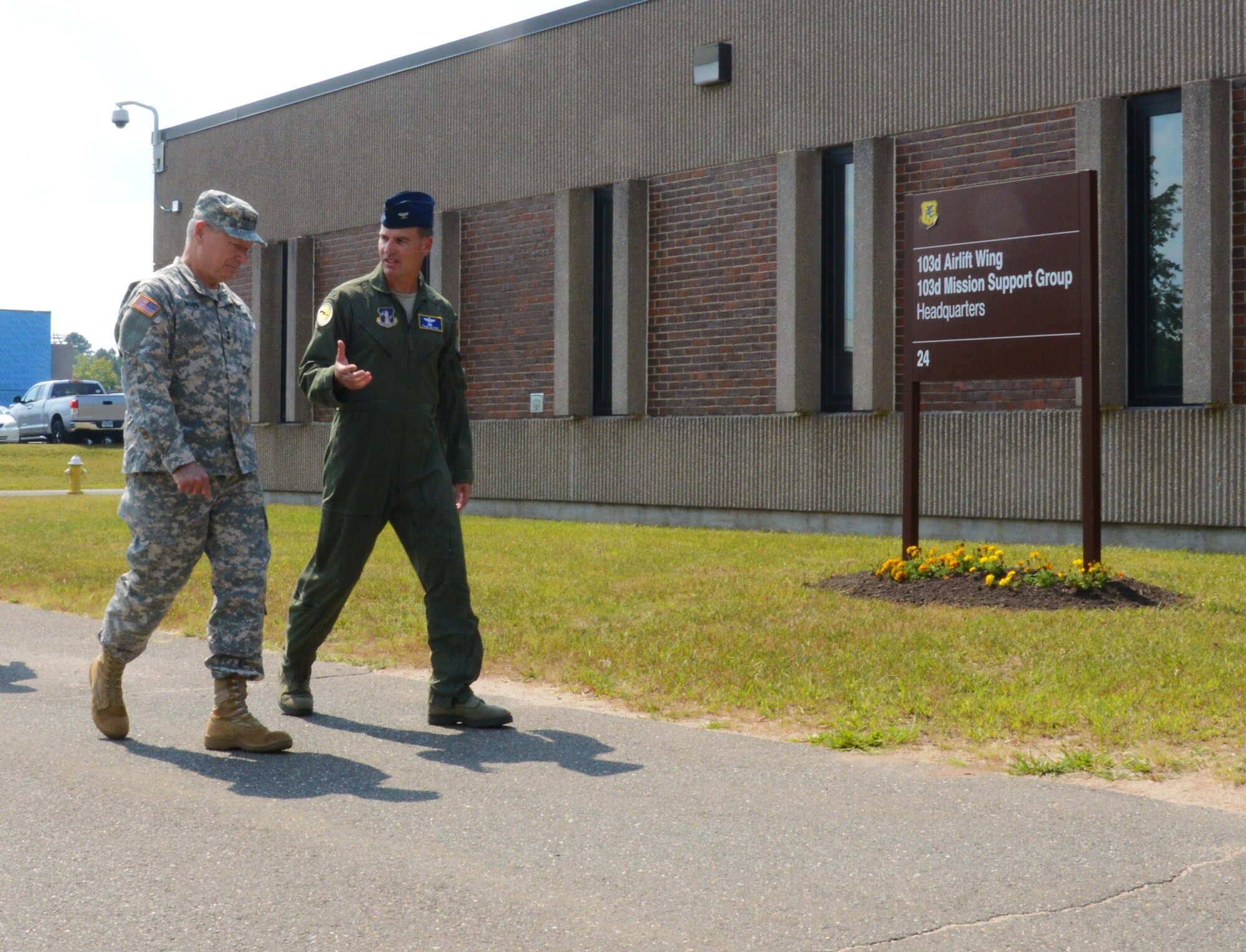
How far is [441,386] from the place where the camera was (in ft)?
20.9

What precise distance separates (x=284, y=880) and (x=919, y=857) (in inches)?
68.8

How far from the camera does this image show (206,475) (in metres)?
5.40

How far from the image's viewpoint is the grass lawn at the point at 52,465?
3059cm

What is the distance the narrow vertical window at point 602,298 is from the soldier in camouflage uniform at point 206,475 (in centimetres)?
1267

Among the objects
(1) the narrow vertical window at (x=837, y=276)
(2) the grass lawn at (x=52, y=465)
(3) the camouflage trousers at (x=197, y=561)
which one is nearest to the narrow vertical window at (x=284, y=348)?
(2) the grass lawn at (x=52, y=465)

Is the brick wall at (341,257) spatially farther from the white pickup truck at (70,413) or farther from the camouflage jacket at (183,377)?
the white pickup truck at (70,413)

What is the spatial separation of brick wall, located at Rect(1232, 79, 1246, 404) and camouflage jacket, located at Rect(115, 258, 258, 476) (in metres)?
9.69

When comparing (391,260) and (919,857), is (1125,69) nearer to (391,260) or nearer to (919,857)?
(391,260)

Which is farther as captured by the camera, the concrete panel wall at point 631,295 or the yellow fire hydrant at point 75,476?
the yellow fire hydrant at point 75,476

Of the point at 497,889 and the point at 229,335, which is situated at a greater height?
the point at 229,335

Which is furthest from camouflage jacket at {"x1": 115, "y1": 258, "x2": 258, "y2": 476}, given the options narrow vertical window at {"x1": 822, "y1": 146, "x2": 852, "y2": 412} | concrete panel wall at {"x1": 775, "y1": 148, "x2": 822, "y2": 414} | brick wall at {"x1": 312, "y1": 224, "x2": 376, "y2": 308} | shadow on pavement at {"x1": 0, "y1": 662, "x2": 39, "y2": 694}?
brick wall at {"x1": 312, "y1": 224, "x2": 376, "y2": 308}

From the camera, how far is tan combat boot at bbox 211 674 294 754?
18.2 ft

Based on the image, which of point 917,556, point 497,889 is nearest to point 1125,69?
point 917,556

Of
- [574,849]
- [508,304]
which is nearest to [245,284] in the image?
[508,304]
